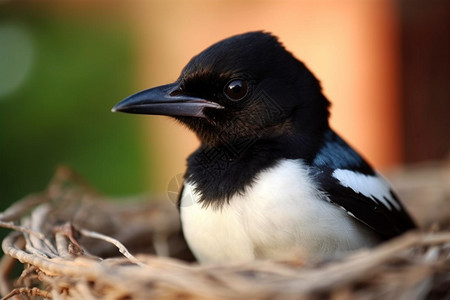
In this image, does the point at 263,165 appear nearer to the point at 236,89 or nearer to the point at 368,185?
the point at 236,89

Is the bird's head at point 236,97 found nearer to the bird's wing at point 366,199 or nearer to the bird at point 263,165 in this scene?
the bird at point 263,165

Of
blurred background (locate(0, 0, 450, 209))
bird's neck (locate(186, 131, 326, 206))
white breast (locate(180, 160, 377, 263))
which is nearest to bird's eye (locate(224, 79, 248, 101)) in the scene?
bird's neck (locate(186, 131, 326, 206))

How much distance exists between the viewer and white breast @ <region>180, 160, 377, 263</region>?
1227 mm

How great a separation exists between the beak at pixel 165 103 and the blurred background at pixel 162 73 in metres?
1.88

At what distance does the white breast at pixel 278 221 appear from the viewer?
1227mm

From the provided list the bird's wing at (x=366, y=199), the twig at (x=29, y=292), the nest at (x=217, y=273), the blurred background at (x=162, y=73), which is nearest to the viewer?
the nest at (x=217, y=273)

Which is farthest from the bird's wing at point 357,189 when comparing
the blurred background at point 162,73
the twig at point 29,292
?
the blurred background at point 162,73

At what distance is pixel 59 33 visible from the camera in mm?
3830

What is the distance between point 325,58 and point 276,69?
2094mm

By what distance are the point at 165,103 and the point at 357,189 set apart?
49 cm

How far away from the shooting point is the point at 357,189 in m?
1.35

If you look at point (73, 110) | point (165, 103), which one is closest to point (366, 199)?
point (165, 103)

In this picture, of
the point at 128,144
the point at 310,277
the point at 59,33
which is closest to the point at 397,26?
the point at 128,144

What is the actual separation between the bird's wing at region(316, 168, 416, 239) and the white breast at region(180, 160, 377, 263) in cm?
2
